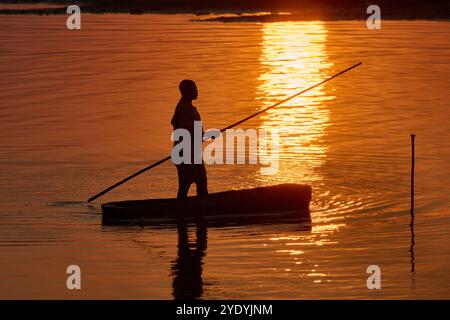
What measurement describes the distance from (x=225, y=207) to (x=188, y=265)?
2.39m

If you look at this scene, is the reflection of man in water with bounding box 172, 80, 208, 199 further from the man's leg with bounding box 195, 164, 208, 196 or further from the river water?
the river water

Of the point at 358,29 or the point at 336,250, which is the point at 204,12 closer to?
the point at 358,29

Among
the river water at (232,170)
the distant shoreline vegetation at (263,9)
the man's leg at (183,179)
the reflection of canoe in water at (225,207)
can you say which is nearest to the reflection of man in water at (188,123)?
the man's leg at (183,179)

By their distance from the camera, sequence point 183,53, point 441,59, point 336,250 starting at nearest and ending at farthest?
point 336,250
point 441,59
point 183,53

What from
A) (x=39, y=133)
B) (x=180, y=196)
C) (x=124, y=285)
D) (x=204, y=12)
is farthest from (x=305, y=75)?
(x=204, y=12)

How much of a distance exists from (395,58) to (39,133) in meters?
18.3

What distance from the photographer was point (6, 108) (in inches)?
1140

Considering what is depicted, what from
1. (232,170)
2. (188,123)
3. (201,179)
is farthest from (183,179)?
(232,170)

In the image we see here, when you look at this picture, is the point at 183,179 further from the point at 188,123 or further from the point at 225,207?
the point at 188,123

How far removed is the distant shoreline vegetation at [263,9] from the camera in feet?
203

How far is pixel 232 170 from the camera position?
20453 mm

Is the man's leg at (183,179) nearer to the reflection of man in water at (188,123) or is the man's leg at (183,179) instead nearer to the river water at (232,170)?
the reflection of man in water at (188,123)

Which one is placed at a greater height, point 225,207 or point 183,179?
point 183,179
